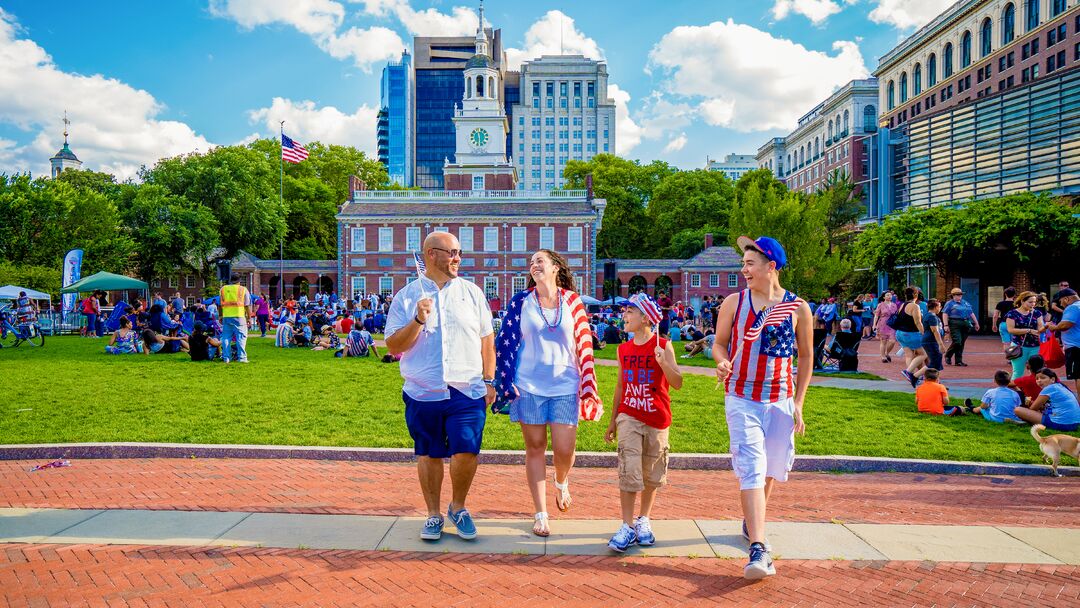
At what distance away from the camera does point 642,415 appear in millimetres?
4605

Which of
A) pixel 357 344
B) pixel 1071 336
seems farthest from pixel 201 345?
pixel 1071 336

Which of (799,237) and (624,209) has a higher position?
(624,209)

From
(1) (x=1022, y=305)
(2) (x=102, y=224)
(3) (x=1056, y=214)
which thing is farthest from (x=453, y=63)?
(1) (x=1022, y=305)

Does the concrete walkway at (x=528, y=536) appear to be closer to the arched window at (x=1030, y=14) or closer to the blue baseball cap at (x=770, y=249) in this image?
the blue baseball cap at (x=770, y=249)

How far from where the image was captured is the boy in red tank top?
459 centimetres

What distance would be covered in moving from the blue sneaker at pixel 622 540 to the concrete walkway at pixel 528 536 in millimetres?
85

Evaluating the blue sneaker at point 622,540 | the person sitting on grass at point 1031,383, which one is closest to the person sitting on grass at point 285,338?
the person sitting on grass at point 1031,383

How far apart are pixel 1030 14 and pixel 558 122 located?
4211 inches

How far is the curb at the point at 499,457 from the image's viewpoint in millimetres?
7117

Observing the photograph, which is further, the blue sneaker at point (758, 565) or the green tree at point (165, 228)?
the green tree at point (165, 228)

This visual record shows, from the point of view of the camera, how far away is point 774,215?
3544 cm

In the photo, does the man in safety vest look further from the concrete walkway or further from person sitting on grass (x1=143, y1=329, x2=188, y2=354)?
the concrete walkway

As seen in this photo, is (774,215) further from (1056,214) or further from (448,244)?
(448,244)

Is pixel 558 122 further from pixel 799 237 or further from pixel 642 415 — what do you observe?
pixel 642 415
